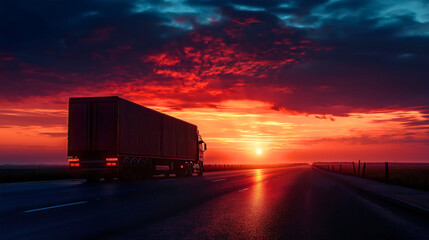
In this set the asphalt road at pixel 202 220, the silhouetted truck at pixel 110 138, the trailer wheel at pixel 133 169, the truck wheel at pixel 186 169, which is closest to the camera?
the asphalt road at pixel 202 220

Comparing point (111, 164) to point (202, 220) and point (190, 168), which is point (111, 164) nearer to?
point (190, 168)

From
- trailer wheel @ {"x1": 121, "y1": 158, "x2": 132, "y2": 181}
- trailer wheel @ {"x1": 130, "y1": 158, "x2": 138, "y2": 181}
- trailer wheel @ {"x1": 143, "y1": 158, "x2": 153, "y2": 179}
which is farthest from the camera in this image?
trailer wheel @ {"x1": 143, "y1": 158, "x2": 153, "y2": 179}

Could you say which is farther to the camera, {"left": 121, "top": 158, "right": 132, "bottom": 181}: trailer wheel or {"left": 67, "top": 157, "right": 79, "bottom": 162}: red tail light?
{"left": 121, "top": 158, "right": 132, "bottom": 181}: trailer wheel

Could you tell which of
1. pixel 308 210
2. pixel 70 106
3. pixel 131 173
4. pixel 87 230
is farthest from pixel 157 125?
pixel 87 230

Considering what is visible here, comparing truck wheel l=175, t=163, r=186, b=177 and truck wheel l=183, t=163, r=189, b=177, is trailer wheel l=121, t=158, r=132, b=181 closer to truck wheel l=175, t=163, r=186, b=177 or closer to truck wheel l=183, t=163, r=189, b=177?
truck wheel l=175, t=163, r=186, b=177

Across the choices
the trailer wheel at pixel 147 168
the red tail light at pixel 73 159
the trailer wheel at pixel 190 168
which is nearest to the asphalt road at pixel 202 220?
the red tail light at pixel 73 159

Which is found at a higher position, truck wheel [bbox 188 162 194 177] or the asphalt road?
truck wheel [bbox 188 162 194 177]

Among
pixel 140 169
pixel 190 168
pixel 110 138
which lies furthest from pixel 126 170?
pixel 190 168

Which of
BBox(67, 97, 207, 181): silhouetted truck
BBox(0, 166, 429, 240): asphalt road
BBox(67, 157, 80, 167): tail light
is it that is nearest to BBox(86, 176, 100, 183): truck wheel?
BBox(67, 97, 207, 181): silhouetted truck

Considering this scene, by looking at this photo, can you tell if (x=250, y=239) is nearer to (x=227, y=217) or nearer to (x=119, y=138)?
(x=227, y=217)

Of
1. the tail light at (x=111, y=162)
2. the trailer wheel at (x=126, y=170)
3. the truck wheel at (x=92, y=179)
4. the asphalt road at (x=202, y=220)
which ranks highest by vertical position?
the tail light at (x=111, y=162)

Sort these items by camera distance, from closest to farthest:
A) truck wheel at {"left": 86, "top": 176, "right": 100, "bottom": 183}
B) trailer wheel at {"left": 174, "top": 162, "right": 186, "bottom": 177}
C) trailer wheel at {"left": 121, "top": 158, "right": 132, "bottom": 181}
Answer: trailer wheel at {"left": 121, "top": 158, "right": 132, "bottom": 181}
truck wheel at {"left": 86, "top": 176, "right": 100, "bottom": 183}
trailer wheel at {"left": 174, "top": 162, "right": 186, "bottom": 177}

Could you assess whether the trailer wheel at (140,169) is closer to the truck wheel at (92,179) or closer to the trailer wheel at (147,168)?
the trailer wheel at (147,168)

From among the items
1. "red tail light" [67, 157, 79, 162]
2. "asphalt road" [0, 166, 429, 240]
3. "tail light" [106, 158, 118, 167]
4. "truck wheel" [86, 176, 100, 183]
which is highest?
"red tail light" [67, 157, 79, 162]
